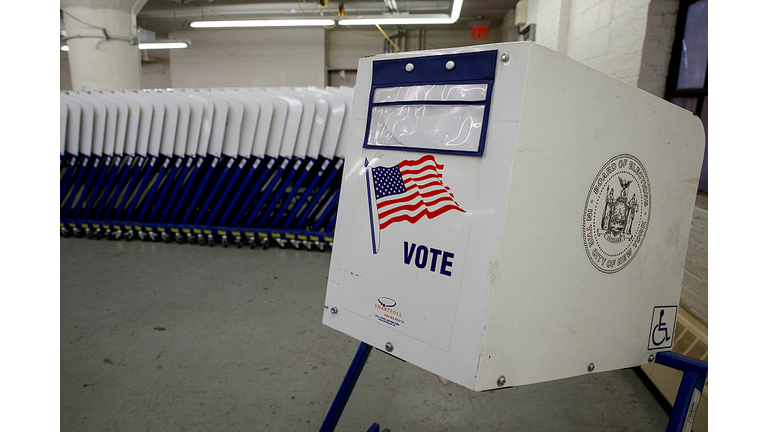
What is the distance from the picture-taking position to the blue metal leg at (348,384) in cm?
131

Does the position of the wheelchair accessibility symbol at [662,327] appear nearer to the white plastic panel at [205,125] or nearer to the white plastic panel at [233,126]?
the white plastic panel at [233,126]

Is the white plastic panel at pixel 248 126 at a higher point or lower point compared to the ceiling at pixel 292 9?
lower

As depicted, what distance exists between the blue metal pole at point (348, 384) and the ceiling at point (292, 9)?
8.16 m

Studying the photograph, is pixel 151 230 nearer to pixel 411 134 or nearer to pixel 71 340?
pixel 71 340

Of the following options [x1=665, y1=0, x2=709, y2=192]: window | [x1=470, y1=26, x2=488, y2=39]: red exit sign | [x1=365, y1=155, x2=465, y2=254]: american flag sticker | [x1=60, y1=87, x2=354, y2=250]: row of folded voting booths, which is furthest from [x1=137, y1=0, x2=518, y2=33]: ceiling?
[x1=365, y1=155, x2=465, y2=254]: american flag sticker

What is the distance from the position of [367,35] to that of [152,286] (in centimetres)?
915

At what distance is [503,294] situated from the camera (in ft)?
2.95

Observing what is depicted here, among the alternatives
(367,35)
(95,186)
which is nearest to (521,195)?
(95,186)

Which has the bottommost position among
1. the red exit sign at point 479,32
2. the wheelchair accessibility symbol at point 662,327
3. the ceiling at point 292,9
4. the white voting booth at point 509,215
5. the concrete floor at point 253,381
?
the concrete floor at point 253,381

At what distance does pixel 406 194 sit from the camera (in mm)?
1045

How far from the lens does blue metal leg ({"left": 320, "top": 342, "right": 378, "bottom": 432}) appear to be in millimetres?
1309

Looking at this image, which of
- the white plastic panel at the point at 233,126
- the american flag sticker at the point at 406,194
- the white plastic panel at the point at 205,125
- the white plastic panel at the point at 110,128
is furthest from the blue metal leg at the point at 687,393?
the white plastic panel at the point at 110,128

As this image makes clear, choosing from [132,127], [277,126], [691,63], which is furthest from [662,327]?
[132,127]

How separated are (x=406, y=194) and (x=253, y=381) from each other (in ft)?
5.26
